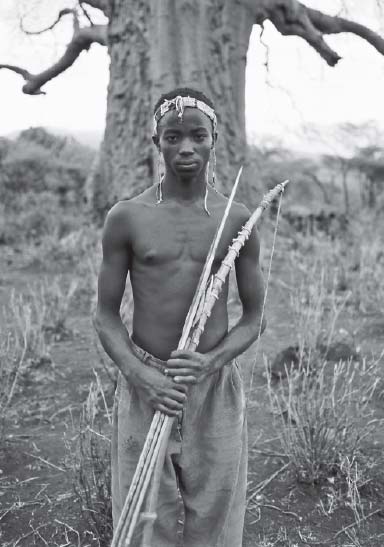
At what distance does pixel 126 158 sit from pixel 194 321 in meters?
4.22

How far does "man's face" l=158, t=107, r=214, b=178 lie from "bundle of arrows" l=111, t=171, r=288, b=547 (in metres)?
0.15

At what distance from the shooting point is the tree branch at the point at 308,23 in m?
6.11

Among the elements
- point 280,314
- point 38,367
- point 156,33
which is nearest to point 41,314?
point 38,367

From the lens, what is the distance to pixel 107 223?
167 centimetres

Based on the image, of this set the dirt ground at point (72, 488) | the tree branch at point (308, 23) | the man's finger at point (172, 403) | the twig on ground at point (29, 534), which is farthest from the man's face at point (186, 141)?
the tree branch at point (308, 23)

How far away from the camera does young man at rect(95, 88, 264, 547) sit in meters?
1.63

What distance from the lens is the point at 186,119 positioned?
1.60 m

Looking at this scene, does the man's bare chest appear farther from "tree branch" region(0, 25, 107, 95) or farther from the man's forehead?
"tree branch" region(0, 25, 107, 95)

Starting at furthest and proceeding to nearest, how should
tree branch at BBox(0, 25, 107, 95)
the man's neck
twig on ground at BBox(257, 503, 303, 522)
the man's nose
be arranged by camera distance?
tree branch at BBox(0, 25, 107, 95), twig on ground at BBox(257, 503, 303, 522), the man's neck, the man's nose

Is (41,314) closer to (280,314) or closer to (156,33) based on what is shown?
(280,314)

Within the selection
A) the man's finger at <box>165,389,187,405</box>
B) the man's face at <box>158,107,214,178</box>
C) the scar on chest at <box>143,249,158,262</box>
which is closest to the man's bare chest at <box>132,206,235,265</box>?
the scar on chest at <box>143,249,158,262</box>

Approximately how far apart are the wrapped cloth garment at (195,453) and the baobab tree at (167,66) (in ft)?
12.2

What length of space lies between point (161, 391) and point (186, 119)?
0.68 metres

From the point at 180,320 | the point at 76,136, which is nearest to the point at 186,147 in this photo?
the point at 180,320
